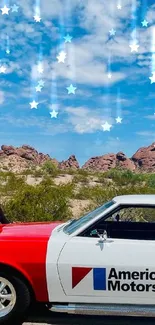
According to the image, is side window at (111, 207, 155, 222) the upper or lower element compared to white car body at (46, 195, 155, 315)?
upper

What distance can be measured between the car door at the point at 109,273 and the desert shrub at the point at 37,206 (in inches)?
298

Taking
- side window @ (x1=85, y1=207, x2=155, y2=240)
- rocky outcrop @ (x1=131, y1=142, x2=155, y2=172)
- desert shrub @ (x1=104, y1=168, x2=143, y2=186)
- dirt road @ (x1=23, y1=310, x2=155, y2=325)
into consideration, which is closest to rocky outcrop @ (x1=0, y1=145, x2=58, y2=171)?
rocky outcrop @ (x1=131, y1=142, x2=155, y2=172)

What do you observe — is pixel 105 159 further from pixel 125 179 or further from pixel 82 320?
pixel 82 320

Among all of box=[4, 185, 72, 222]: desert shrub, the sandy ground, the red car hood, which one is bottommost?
the sandy ground

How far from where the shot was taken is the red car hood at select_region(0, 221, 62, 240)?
4801 mm

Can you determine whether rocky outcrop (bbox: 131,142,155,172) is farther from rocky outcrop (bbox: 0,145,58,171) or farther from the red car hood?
the red car hood

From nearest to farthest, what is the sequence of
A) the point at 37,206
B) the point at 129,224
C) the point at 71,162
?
1. the point at 129,224
2. the point at 37,206
3. the point at 71,162

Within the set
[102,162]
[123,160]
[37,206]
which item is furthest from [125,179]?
[123,160]

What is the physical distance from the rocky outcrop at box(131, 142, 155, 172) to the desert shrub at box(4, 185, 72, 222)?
77891 mm

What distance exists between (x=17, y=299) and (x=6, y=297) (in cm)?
12

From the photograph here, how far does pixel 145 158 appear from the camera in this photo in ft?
312

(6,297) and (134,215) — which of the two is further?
(134,215)

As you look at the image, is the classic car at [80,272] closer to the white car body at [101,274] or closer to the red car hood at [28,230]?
the white car body at [101,274]

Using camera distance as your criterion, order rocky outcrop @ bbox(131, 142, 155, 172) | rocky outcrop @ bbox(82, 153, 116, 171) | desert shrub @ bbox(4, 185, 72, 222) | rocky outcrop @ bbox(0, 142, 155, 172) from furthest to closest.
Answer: rocky outcrop @ bbox(131, 142, 155, 172) < rocky outcrop @ bbox(82, 153, 116, 171) < rocky outcrop @ bbox(0, 142, 155, 172) < desert shrub @ bbox(4, 185, 72, 222)
